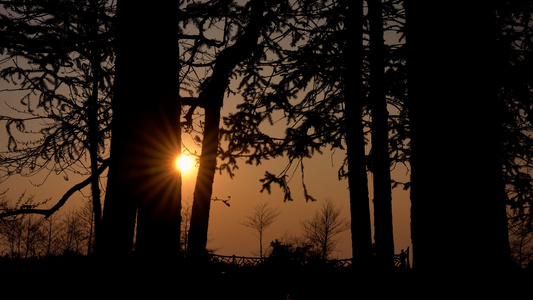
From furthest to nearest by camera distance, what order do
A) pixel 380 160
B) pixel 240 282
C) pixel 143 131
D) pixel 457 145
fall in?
pixel 240 282 → pixel 380 160 → pixel 143 131 → pixel 457 145

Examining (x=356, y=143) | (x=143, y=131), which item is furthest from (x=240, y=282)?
(x=143, y=131)

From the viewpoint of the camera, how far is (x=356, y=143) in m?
7.38

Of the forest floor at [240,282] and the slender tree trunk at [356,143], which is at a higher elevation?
the slender tree trunk at [356,143]

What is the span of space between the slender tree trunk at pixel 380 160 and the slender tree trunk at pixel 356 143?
213 millimetres

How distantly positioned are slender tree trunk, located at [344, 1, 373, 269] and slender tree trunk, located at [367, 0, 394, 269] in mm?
213

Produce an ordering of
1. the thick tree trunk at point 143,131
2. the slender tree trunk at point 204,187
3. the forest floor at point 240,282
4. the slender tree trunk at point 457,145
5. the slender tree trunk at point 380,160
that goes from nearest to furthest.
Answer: the slender tree trunk at point 457,145, the thick tree trunk at point 143,131, the forest floor at point 240,282, the slender tree trunk at point 380,160, the slender tree trunk at point 204,187

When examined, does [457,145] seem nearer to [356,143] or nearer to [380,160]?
[380,160]

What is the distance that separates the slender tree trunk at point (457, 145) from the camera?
1.68 metres

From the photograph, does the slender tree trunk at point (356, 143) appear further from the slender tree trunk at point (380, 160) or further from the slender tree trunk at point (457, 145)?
the slender tree trunk at point (457, 145)

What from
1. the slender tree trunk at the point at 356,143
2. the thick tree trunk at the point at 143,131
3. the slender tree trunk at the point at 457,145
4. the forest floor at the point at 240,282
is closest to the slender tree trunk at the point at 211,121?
the forest floor at the point at 240,282

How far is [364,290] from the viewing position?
659 centimetres

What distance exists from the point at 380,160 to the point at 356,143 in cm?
58

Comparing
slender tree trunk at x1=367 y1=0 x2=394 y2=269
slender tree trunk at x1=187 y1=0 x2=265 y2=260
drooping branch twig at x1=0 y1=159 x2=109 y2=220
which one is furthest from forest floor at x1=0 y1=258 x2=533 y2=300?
drooping branch twig at x1=0 y1=159 x2=109 y2=220

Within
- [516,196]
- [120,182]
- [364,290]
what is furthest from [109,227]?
[516,196]
